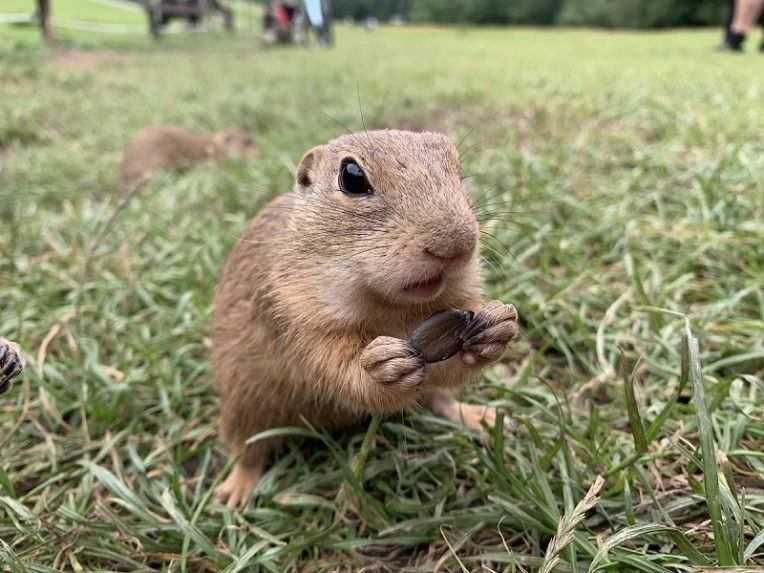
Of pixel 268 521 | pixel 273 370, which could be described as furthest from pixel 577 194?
pixel 268 521

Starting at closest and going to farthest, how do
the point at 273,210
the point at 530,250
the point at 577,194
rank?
the point at 273,210, the point at 530,250, the point at 577,194

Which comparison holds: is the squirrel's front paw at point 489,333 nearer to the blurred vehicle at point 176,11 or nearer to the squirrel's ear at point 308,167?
the squirrel's ear at point 308,167

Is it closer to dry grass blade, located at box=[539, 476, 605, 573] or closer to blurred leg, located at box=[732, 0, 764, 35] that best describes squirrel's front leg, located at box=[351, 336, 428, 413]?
dry grass blade, located at box=[539, 476, 605, 573]

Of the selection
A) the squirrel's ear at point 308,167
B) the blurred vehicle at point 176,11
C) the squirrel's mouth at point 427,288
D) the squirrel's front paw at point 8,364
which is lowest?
the squirrel's mouth at point 427,288

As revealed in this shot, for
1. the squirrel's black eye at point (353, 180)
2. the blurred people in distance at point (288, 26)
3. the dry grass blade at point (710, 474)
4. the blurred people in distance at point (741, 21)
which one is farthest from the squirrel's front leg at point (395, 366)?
the blurred people in distance at point (288, 26)

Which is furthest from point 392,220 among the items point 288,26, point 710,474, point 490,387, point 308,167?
point 288,26

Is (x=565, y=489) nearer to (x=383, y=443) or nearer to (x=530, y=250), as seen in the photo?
(x=383, y=443)
